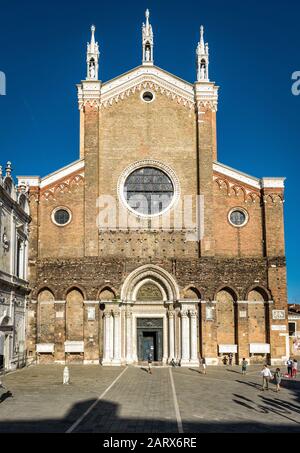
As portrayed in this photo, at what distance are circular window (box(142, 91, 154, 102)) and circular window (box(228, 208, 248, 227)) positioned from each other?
8.76m

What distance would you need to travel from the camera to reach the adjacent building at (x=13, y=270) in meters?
27.8

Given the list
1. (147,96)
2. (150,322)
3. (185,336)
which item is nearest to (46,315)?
(150,322)

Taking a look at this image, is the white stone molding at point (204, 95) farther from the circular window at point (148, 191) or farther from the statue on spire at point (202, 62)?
the circular window at point (148, 191)

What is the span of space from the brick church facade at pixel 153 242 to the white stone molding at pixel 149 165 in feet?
0.20

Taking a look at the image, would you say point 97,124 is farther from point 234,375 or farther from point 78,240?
point 234,375

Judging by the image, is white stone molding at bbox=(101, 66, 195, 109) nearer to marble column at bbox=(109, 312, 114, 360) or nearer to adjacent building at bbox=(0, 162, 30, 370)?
adjacent building at bbox=(0, 162, 30, 370)

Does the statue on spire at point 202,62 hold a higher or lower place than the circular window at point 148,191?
higher

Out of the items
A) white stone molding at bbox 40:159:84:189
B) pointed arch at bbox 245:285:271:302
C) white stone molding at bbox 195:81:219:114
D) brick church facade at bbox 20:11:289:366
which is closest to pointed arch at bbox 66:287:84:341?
brick church facade at bbox 20:11:289:366

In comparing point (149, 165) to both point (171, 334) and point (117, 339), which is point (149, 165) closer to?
point (171, 334)

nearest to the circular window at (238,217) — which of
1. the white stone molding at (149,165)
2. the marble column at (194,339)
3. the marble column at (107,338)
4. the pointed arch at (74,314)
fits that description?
the white stone molding at (149,165)

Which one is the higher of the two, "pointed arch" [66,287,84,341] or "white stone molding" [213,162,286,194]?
"white stone molding" [213,162,286,194]

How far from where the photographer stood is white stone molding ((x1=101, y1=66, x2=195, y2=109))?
34781 millimetres

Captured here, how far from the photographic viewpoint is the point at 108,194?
110ft

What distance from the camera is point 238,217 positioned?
33.7 m
